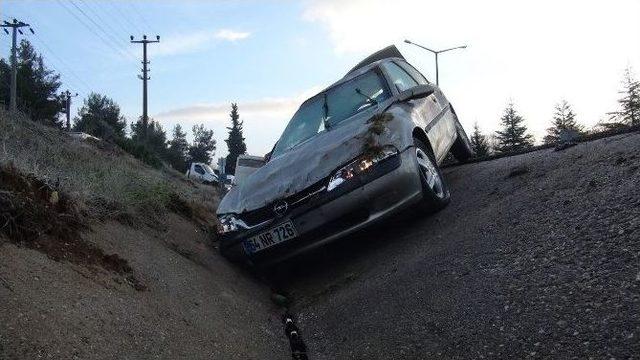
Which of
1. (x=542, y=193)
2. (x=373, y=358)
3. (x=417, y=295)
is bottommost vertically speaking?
(x=373, y=358)

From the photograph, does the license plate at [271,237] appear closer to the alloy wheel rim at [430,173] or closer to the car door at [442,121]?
the alloy wheel rim at [430,173]

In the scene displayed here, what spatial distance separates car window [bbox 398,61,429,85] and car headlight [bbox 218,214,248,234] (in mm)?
3405

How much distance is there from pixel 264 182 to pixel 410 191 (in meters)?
1.25

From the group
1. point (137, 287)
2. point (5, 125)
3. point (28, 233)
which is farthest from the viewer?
point (5, 125)

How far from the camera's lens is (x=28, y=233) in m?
3.00

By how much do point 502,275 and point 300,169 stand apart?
1.96 m

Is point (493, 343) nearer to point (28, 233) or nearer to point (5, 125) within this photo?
point (28, 233)

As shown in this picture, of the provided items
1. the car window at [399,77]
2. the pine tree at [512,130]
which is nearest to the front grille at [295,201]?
the car window at [399,77]

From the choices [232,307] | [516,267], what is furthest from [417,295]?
[232,307]

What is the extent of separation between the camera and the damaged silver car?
4.23 m

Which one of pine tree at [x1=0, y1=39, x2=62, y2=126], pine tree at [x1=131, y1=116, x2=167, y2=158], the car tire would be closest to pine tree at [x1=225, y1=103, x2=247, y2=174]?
pine tree at [x1=131, y1=116, x2=167, y2=158]

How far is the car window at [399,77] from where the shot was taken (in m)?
6.07

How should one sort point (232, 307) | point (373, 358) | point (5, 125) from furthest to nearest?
point (5, 125) → point (232, 307) → point (373, 358)

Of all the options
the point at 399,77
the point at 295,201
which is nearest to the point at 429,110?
the point at 399,77
